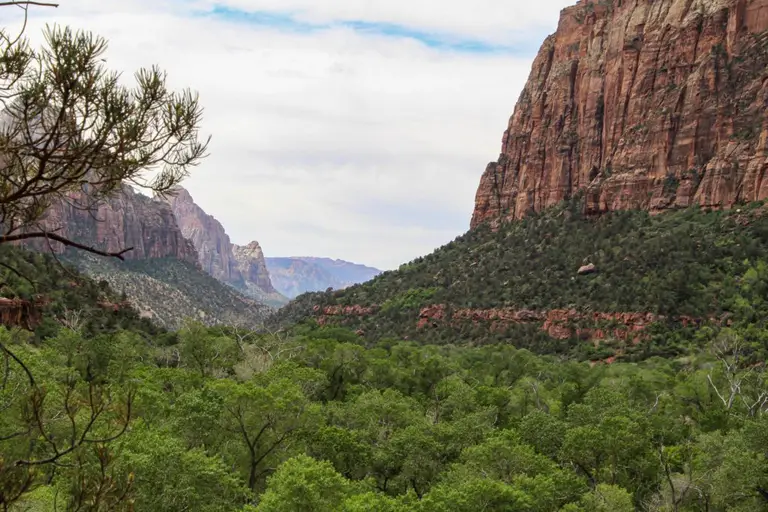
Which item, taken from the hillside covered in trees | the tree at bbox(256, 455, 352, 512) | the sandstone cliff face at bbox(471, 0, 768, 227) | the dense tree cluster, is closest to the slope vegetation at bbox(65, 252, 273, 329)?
the sandstone cliff face at bbox(471, 0, 768, 227)

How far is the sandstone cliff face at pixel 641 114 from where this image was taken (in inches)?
3851

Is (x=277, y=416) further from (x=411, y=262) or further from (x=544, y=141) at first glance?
(x=544, y=141)

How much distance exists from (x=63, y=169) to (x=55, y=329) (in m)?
62.7

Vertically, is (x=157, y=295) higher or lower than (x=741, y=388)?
lower

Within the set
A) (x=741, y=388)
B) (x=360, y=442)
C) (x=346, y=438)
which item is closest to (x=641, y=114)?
(x=741, y=388)

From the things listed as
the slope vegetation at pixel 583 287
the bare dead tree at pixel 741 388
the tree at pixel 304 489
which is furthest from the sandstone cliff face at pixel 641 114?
the tree at pixel 304 489

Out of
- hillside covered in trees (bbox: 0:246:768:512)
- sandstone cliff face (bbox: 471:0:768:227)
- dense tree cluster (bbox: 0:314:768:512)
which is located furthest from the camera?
sandstone cliff face (bbox: 471:0:768:227)

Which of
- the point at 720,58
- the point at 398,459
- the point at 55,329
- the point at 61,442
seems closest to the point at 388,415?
the point at 398,459

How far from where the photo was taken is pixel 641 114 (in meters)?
116

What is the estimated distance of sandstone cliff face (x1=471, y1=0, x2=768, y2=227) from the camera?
97812mm

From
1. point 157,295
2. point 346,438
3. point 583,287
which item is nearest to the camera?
point 346,438

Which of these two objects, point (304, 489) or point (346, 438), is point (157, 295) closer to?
point (346, 438)

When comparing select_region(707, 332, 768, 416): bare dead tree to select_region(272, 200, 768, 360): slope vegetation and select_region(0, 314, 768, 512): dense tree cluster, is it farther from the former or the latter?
select_region(272, 200, 768, 360): slope vegetation

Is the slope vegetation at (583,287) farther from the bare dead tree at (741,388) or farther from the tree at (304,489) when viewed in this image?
the tree at (304,489)
